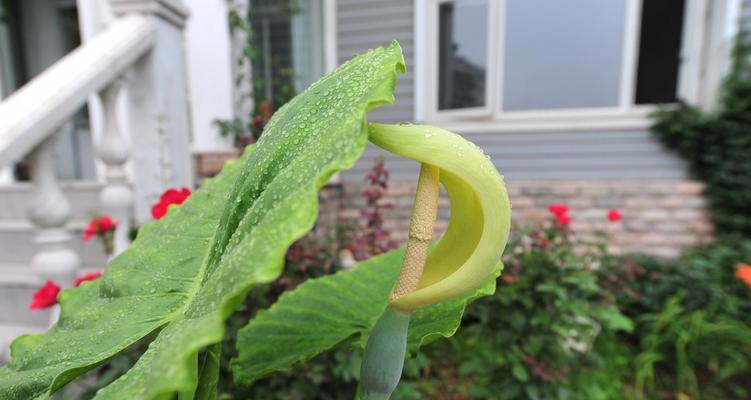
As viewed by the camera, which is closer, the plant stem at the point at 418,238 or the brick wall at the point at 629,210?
the plant stem at the point at 418,238

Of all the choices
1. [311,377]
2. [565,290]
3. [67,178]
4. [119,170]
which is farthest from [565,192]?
[67,178]

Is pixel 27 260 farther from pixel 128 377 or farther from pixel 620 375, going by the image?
pixel 620 375

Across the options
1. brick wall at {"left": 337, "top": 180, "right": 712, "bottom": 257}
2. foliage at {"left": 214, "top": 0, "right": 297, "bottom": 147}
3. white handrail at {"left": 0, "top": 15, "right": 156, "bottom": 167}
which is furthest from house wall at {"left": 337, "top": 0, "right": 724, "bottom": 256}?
white handrail at {"left": 0, "top": 15, "right": 156, "bottom": 167}

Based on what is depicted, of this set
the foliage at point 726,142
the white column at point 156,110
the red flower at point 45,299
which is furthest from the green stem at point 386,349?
the foliage at point 726,142

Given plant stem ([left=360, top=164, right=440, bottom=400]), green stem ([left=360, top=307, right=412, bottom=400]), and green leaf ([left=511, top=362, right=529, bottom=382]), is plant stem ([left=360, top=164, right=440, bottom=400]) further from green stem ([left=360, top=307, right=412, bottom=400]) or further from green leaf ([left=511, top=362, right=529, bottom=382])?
green leaf ([left=511, top=362, right=529, bottom=382])

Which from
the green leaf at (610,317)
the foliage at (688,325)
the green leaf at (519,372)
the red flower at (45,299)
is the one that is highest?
the red flower at (45,299)

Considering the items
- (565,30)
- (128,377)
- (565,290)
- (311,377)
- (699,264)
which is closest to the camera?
(128,377)

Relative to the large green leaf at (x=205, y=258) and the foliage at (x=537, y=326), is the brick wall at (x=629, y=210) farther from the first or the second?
the large green leaf at (x=205, y=258)
